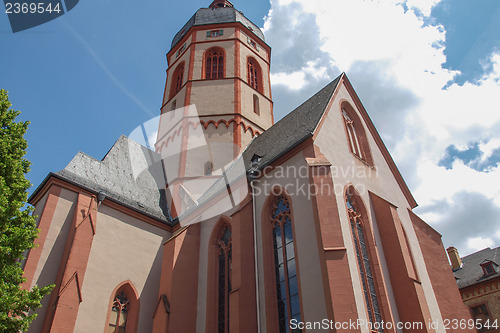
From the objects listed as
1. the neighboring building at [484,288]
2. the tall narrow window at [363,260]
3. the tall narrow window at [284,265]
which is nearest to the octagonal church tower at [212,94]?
the tall narrow window at [284,265]

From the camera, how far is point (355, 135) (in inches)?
559

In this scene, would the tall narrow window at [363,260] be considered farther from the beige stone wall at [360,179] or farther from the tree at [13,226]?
the tree at [13,226]

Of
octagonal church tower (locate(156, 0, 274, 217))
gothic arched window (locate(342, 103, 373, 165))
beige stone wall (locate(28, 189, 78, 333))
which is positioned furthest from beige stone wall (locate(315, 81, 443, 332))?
beige stone wall (locate(28, 189, 78, 333))

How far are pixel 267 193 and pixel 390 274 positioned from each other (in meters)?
4.09

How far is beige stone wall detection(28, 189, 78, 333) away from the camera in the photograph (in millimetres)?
10469

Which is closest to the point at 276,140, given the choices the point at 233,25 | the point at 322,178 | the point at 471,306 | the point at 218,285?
the point at 322,178

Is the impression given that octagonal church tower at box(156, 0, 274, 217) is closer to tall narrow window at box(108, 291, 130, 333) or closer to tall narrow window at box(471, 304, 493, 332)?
tall narrow window at box(108, 291, 130, 333)

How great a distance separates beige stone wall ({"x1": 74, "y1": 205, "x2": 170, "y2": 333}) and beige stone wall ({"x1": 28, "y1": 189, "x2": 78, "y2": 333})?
0.98m

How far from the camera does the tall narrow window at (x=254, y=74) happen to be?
22.0 metres

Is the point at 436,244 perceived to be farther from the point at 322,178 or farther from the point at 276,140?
the point at 276,140

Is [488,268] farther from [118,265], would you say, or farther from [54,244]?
[54,244]

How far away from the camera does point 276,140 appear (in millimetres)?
14414

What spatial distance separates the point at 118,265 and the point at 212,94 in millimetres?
10438

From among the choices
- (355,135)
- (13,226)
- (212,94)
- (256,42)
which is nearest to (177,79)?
(212,94)
